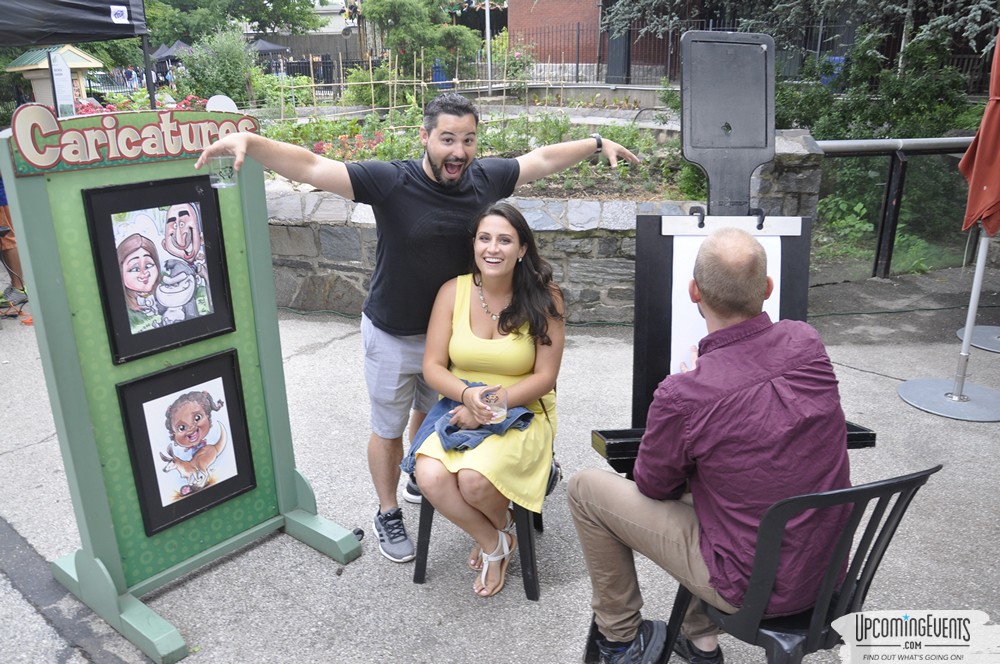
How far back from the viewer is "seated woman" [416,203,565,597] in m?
2.54

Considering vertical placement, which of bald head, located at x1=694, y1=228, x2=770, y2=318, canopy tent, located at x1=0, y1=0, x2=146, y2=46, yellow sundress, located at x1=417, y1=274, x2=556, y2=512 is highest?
canopy tent, located at x1=0, y1=0, x2=146, y2=46

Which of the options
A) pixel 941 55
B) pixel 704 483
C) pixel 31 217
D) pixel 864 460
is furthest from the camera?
pixel 941 55

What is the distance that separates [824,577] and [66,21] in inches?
253

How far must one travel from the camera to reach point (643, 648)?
2.23 meters

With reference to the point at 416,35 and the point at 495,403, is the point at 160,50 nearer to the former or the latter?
the point at 416,35

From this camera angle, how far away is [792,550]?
1746 mm

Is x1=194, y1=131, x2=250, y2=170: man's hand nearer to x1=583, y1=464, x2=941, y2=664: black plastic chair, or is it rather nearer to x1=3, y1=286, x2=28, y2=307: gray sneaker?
x1=583, y1=464, x2=941, y2=664: black plastic chair

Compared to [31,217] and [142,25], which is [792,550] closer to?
[31,217]

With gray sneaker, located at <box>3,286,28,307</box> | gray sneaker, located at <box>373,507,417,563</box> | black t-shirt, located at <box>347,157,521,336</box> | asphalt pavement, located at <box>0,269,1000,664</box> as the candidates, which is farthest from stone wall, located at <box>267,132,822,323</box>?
gray sneaker, located at <box>373,507,417,563</box>

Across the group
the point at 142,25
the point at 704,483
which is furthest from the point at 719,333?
the point at 142,25

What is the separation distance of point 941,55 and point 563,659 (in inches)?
374

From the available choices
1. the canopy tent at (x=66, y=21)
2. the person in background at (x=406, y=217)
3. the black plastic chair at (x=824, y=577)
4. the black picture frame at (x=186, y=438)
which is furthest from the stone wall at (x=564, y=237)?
the black plastic chair at (x=824, y=577)

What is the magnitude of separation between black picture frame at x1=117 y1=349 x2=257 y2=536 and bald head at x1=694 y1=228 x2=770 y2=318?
177cm

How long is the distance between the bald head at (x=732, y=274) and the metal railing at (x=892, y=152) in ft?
13.7
